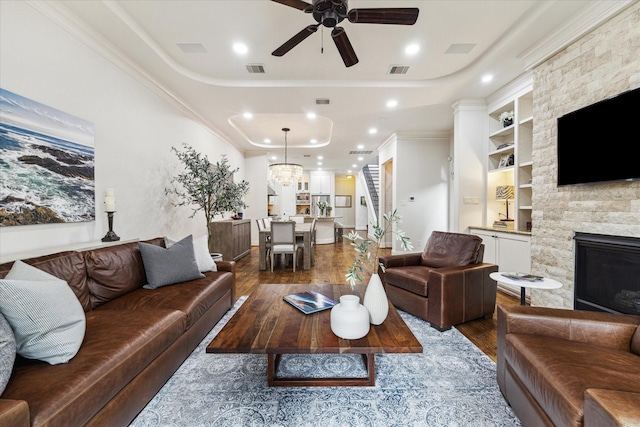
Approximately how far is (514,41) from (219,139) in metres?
5.50

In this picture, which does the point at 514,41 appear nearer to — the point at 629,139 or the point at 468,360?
the point at 629,139

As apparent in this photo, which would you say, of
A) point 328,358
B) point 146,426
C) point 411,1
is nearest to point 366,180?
point 411,1

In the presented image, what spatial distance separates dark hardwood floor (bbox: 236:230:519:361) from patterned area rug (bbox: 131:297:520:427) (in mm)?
358

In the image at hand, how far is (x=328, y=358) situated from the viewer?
2.05m

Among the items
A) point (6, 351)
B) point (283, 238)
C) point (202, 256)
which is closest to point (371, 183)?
point (283, 238)

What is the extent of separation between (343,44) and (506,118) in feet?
10.7

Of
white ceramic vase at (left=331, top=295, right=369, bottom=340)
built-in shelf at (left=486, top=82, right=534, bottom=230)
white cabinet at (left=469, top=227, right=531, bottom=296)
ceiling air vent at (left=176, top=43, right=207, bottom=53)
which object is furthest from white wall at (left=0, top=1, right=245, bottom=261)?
built-in shelf at (left=486, top=82, right=534, bottom=230)

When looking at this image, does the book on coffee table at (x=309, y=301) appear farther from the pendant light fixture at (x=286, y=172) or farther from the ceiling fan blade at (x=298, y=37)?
the pendant light fixture at (x=286, y=172)

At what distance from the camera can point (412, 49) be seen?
3.05m

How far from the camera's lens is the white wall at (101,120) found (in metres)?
2.06

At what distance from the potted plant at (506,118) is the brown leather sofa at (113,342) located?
15.0ft

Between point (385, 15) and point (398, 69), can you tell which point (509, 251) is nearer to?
point (398, 69)

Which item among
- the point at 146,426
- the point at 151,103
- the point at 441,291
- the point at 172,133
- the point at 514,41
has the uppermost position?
the point at 514,41

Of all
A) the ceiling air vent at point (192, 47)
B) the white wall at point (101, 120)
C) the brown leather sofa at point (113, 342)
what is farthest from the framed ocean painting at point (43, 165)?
the ceiling air vent at point (192, 47)
